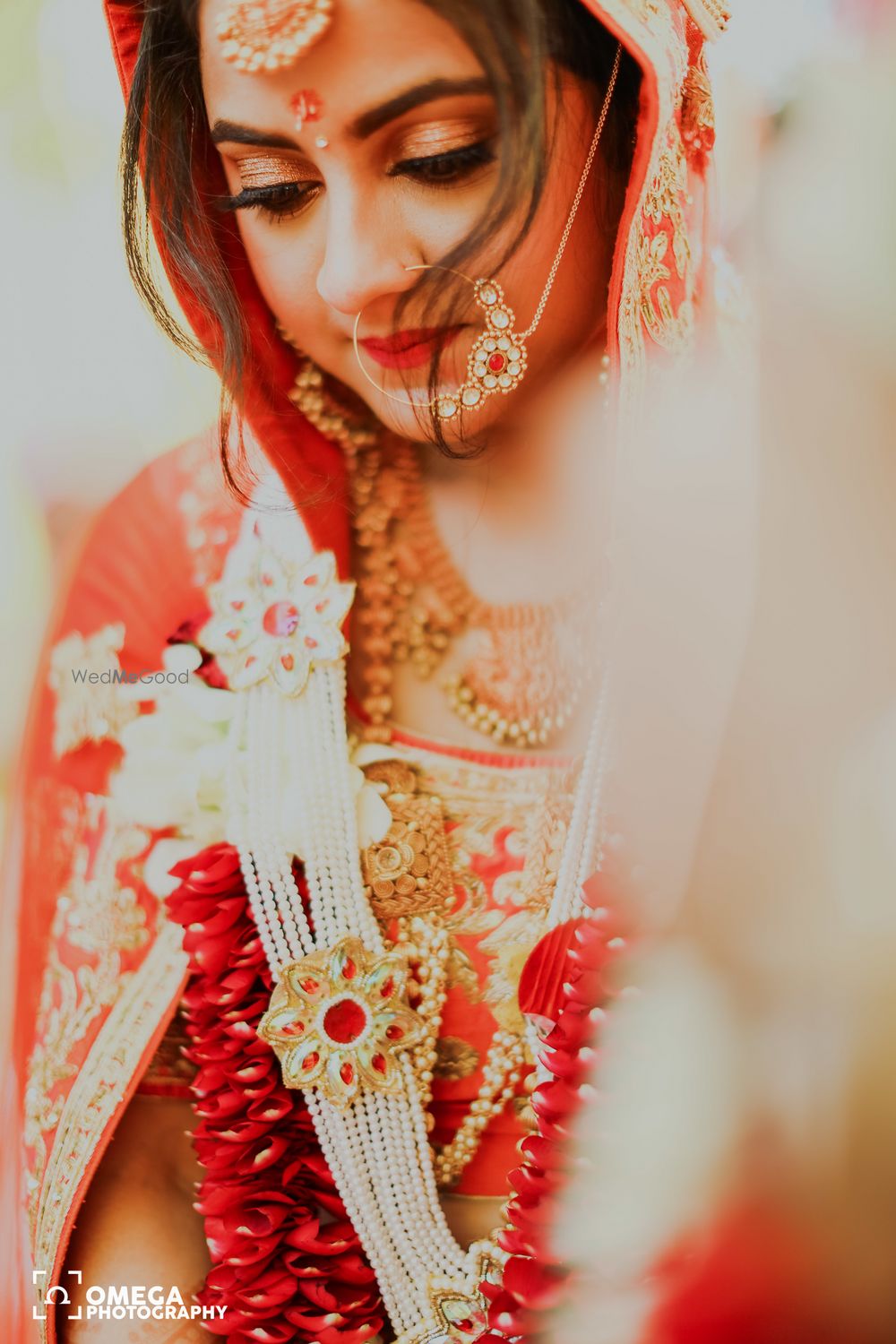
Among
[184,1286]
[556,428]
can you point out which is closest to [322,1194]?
[184,1286]

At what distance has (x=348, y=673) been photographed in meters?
0.79

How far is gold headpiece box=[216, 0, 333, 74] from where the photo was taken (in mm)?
559

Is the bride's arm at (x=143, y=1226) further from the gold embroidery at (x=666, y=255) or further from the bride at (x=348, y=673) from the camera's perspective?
the gold embroidery at (x=666, y=255)

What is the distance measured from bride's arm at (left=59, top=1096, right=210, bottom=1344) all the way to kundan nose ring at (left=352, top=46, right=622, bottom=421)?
0.48 m

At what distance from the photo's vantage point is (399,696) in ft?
2.62

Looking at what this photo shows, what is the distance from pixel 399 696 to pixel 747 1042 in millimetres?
316

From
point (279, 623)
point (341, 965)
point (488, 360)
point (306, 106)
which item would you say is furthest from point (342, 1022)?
point (306, 106)

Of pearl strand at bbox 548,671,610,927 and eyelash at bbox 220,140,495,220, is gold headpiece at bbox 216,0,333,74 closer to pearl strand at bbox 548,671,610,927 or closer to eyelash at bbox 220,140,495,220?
eyelash at bbox 220,140,495,220

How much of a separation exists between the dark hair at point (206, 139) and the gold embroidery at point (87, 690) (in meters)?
0.15

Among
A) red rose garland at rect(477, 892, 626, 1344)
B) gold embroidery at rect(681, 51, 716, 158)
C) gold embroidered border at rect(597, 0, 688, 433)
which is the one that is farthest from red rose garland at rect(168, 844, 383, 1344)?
gold embroidery at rect(681, 51, 716, 158)

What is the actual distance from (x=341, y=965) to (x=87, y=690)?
26 centimetres

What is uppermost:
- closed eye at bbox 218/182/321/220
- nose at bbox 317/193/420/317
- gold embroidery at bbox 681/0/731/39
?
gold embroidery at bbox 681/0/731/39

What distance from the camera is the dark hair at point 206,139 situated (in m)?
0.57

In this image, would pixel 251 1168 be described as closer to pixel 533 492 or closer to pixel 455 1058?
pixel 455 1058
